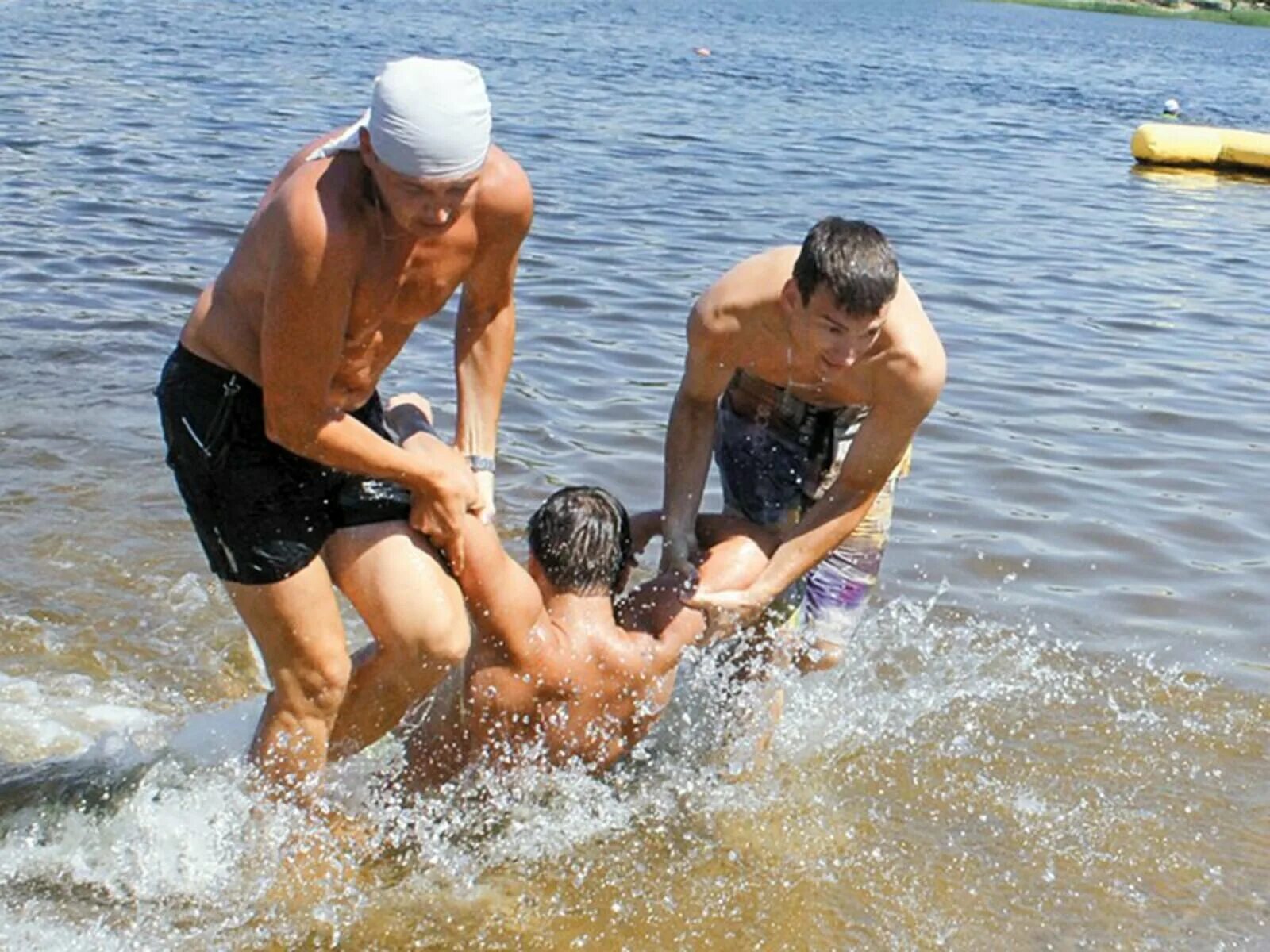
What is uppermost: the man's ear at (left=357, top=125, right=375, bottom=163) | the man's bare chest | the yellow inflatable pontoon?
the man's ear at (left=357, top=125, right=375, bottom=163)

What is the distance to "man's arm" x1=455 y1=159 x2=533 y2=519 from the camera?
15.4 ft

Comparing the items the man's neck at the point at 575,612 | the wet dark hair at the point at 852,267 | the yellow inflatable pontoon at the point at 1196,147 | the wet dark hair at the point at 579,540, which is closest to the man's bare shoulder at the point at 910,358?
the wet dark hair at the point at 852,267

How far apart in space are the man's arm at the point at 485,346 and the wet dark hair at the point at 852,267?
79cm

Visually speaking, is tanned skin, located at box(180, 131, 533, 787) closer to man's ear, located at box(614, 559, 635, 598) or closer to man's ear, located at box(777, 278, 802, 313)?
man's ear, located at box(614, 559, 635, 598)

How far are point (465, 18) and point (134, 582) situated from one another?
35.3 metres

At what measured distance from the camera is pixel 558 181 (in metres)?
17.1

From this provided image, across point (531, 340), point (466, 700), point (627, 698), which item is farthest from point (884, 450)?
point (531, 340)

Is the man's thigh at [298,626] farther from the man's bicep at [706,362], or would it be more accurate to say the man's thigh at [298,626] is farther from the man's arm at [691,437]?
the man's bicep at [706,362]

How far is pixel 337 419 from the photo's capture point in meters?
4.20

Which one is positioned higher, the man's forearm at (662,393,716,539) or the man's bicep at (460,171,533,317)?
the man's bicep at (460,171,533,317)

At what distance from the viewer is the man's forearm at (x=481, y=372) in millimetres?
4926

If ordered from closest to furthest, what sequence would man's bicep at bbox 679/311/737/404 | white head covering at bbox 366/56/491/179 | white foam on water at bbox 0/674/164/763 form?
white head covering at bbox 366/56/491/179
man's bicep at bbox 679/311/737/404
white foam on water at bbox 0/674/164/763

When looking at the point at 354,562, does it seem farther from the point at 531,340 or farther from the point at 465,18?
the point at 465,18

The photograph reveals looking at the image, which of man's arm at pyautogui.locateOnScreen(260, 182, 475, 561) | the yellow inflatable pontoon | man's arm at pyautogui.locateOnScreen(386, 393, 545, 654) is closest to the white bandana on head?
man's arm at pyautogui.locateOnScreen(260, 182, 475, 561)
